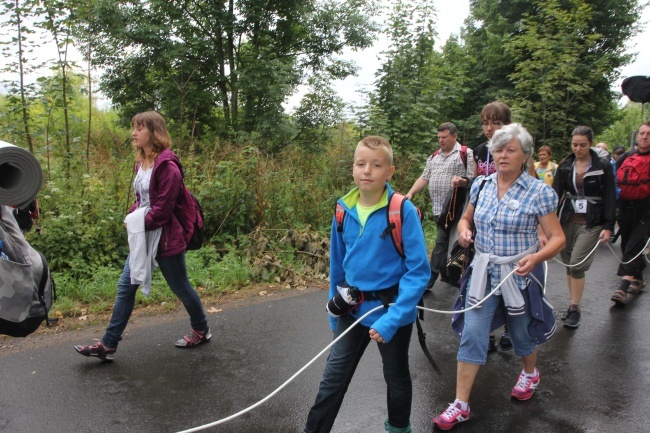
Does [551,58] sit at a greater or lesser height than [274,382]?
greater

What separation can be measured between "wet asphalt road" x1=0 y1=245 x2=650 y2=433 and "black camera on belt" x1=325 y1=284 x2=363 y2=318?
0.98 m

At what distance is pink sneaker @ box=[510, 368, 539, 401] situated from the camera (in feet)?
11.8

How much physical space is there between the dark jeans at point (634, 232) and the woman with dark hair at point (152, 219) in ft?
16.6

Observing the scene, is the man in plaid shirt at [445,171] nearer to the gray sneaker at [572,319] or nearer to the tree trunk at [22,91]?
the gray sneaker at [572,319]

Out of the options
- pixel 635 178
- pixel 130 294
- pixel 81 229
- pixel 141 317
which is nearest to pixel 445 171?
pixel 635 178

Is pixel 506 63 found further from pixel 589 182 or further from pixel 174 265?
pixel 174 265

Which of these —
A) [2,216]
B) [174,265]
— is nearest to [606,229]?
[174,265]

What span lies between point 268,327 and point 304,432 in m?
2.27

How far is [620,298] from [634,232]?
0.83 meters

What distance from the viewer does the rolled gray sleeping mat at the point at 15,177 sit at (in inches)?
94.0

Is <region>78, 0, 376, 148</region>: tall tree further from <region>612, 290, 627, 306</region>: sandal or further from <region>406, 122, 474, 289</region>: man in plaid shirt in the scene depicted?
<region>612, 290, 627, 306</region>: sandal

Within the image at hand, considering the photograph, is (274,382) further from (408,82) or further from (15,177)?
(408,82)

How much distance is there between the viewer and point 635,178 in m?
5.65

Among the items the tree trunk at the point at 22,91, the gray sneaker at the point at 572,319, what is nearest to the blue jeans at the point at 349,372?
the gray sneaker at the point at 572,319
